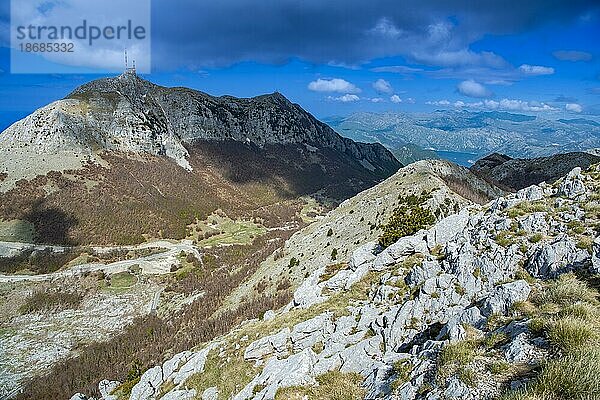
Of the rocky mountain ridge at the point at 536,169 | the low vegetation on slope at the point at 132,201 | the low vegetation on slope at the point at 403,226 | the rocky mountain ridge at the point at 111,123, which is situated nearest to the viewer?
the low vegetation on slope at the point at 403,226

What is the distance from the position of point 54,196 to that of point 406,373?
4468 inches

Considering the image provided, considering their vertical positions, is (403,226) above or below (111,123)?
below

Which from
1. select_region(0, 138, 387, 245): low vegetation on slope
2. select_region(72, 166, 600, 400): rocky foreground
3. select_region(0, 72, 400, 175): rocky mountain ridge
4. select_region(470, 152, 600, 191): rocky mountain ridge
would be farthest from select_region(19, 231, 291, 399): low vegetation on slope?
select_region(0, 72, 400, 175): rocky mountain ridge

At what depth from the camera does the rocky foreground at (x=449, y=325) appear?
1172 cm

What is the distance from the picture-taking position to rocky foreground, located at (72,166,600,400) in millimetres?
11719

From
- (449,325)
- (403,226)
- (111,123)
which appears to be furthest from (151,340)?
(111,123)

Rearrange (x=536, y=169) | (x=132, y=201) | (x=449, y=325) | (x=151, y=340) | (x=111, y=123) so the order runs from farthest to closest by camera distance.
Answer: (x=111, y=123) → (x=132, y=201) → (x=536, y=169) → (x=151, y=340) → (x=449, y=325)

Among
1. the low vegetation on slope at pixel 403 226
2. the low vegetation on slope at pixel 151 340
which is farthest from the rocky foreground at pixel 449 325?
the low vegetation on slope at pixel 151 340

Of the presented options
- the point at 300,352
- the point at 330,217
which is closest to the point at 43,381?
the point at 300,352

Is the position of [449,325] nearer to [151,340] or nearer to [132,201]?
[151,340]

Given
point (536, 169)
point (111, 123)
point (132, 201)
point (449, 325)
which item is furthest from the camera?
point (111, 123)

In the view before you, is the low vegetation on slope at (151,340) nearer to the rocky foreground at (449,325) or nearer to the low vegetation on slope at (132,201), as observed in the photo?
the rocky foreground at (449,325)

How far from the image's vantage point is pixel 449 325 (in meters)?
15.9

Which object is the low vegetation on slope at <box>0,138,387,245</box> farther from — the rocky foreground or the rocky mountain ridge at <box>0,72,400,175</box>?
the rocky foreground
